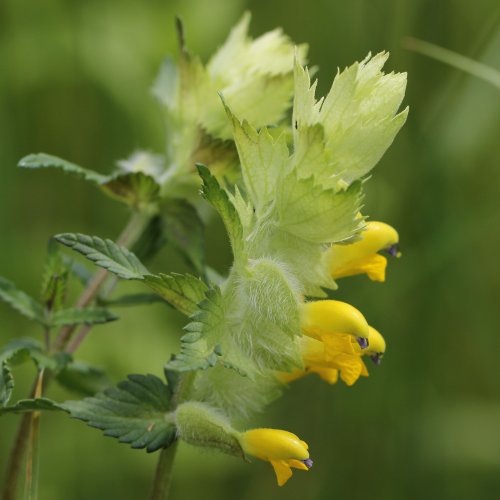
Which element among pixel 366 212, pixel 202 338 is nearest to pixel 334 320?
pixel 202 338

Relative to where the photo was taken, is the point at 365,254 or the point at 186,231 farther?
the point at 186,231

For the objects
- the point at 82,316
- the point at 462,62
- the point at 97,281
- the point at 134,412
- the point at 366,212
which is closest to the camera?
the point at 134,412

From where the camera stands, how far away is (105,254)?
0.88 meters

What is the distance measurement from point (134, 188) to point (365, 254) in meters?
0.35

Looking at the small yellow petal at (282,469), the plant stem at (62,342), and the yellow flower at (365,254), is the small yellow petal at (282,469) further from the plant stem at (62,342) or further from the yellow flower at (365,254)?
the plant stem at (62,342)

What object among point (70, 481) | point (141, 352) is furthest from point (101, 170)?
point (70, 481)

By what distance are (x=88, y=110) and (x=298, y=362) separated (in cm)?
158

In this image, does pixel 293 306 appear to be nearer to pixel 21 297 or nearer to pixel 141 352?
pixel 21 297

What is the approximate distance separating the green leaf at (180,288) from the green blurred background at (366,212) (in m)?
0.88

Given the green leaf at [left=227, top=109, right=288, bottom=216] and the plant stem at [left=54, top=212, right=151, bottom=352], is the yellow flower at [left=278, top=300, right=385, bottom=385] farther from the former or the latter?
the plant stem at [left=54, top=212, right=151, bottom=352]

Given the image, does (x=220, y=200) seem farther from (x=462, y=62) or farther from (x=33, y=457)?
(x=462, y=62)

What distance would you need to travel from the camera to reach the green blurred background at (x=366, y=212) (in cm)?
180

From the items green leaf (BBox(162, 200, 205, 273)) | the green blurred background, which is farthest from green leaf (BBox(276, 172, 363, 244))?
the green blurred background

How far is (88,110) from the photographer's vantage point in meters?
2.31
